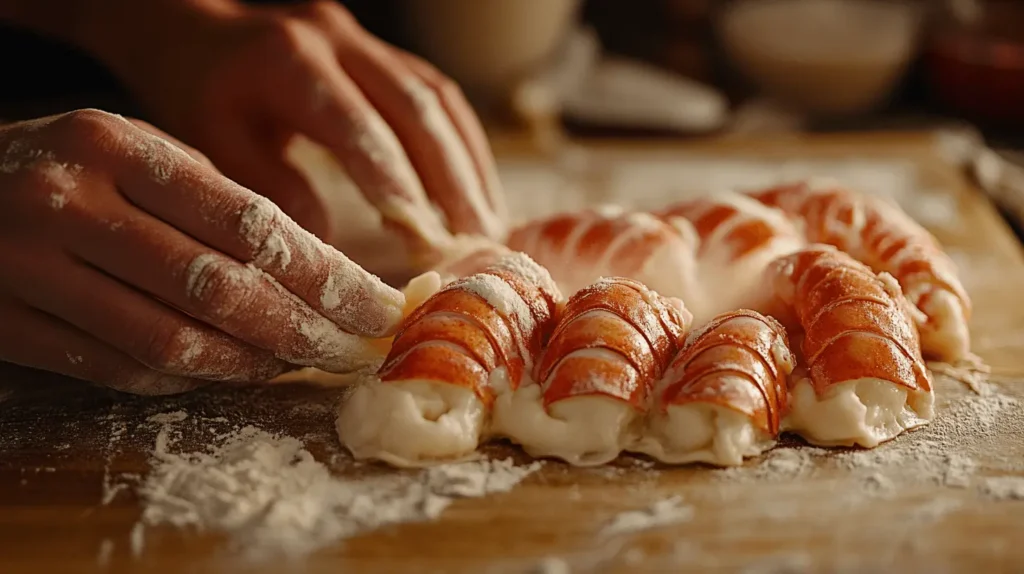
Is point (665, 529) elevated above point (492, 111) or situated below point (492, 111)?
below

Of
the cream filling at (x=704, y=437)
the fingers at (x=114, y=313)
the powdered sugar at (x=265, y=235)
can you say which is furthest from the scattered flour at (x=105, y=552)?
the cream filling at (x=704, y=437)

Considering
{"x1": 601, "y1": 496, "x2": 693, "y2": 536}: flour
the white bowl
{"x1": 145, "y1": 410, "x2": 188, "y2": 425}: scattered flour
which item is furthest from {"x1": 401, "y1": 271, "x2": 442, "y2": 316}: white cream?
the white bowl

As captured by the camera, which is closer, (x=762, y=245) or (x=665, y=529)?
(x=665, y=529)

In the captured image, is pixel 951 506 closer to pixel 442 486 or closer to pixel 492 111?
pixel 442 486

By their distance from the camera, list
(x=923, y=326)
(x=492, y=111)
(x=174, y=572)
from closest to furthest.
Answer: (x=174, y=572), (x=923, y=326), (x=492, y=111)

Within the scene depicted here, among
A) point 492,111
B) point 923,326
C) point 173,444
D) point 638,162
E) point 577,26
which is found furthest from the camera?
point 577,26

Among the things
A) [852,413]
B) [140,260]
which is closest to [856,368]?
[852,413]

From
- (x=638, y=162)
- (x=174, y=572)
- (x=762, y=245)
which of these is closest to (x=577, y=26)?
(x=638, y=162)
